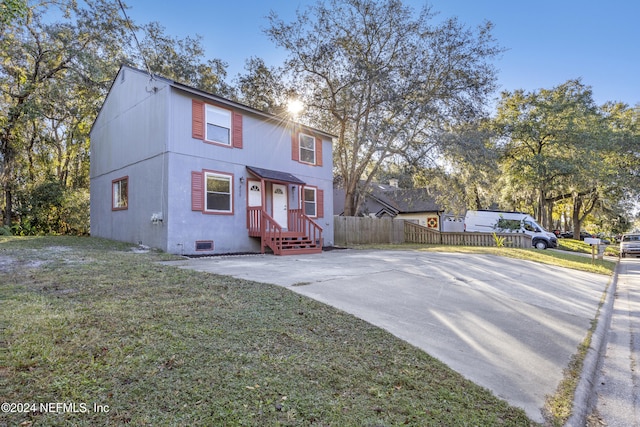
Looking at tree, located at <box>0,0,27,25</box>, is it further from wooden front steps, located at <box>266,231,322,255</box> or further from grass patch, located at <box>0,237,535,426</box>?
wooden front steps, located at <box>266,231,322,255</box>

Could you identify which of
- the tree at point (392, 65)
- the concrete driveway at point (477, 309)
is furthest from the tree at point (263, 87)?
the concrete driveway at point (477, 309)

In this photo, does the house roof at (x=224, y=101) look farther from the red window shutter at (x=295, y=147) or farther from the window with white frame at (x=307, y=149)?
the red window shutter at (x=295, y=147)

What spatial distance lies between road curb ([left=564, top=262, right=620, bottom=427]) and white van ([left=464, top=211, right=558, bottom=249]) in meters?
16.4


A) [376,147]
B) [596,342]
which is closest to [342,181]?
[376,147]

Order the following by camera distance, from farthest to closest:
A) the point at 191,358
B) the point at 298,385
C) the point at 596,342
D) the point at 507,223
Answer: the point at 507,223 < the point at 596,342 < the point at 191,358 < the point at 298,385

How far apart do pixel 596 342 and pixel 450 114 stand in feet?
48.7

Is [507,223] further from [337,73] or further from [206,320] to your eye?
[206,320]

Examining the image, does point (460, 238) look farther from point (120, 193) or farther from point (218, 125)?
point (120, 193)

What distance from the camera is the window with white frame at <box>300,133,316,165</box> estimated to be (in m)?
14.6

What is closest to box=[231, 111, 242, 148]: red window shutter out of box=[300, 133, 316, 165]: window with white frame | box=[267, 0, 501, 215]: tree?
box=[300, 133, 316, 165]: window with white frame

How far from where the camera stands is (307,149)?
14859 mm

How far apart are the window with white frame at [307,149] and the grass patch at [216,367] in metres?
10.9

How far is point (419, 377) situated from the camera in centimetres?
283

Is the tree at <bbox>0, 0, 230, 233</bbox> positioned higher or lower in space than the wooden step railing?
higher
